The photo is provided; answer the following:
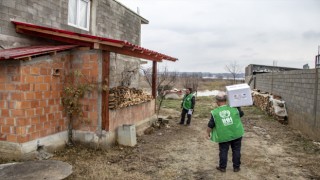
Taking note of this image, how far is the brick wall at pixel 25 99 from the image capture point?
5.96 meters

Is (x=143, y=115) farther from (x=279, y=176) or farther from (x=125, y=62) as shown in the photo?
(x=279, y=176)

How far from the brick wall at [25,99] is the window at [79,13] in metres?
3.67

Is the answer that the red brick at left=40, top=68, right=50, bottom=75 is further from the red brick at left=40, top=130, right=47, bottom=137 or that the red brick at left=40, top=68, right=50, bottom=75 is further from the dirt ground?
the dirt ground

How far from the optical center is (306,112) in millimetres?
9469

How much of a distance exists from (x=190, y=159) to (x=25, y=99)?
161 inches

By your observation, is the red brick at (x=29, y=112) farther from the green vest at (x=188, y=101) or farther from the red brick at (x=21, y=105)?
the green vest at (x=188, y=101)

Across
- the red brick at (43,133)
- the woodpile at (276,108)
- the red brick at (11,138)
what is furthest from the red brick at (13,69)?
the woodpile at (276,108)

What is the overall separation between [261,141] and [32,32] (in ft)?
24.8

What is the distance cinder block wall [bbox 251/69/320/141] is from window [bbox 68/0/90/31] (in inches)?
327

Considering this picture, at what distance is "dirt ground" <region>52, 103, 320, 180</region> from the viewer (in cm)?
576

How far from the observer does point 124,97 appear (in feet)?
28.1

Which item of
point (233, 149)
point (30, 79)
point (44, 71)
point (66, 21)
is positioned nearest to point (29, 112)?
point (30, 79)

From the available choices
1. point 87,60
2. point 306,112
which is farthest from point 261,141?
point 87,60

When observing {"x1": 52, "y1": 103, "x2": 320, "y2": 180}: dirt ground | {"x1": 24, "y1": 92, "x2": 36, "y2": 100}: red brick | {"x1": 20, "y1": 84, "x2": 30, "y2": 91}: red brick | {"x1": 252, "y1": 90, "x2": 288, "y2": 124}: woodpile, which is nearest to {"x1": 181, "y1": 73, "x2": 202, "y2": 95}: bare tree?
{"x1": 252, "y1": 90, "x2": 288, "y2": 124}: woodpile
